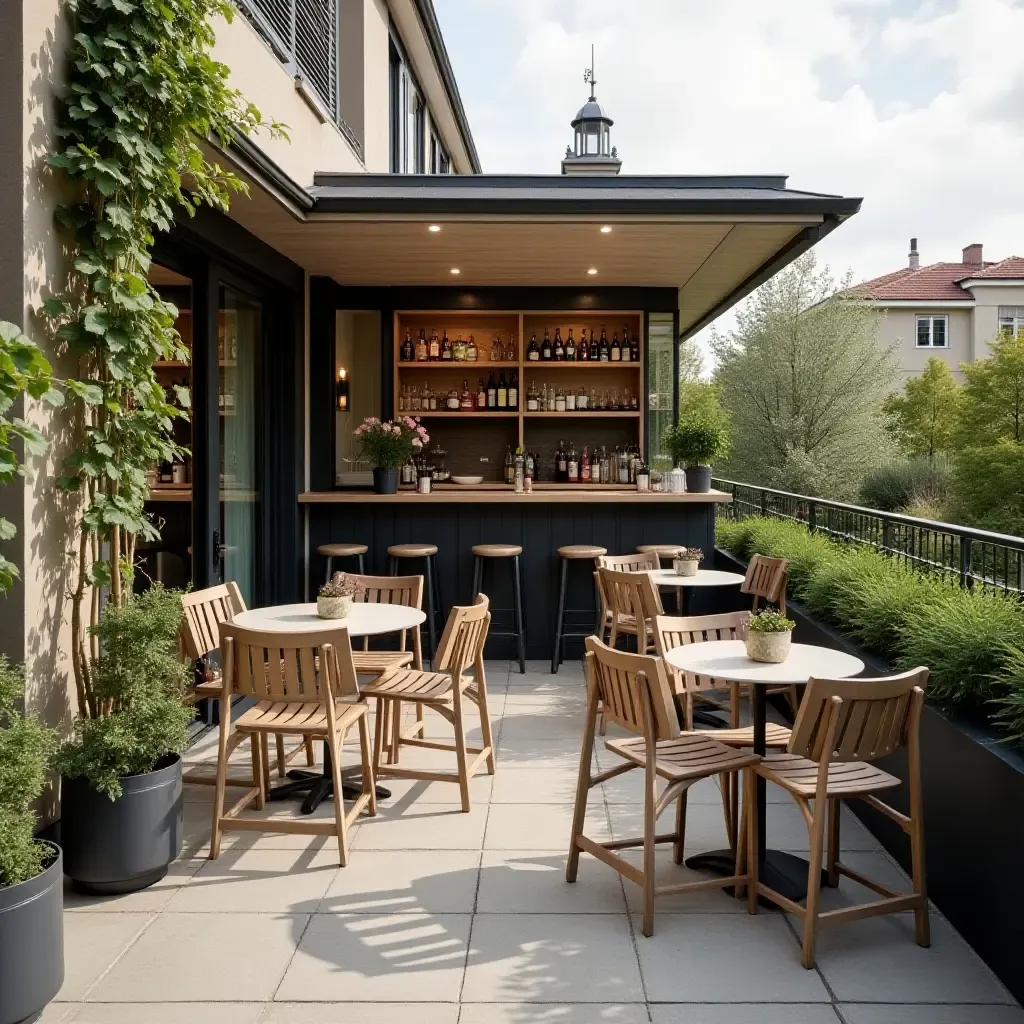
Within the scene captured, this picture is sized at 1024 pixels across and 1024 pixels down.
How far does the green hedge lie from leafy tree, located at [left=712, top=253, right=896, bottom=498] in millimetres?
15505

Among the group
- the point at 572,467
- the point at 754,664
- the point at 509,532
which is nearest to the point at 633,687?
the point at 754,664

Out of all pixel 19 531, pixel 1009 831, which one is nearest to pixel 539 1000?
pixel 1009 831

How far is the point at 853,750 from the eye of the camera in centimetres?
286

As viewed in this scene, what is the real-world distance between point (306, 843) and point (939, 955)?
88.4 inches

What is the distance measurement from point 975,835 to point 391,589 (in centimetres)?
306

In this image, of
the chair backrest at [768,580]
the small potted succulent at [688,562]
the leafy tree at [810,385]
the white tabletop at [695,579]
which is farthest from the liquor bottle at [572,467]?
the leafy tree at [810,385]

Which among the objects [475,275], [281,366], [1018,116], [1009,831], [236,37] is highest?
[1018,116]

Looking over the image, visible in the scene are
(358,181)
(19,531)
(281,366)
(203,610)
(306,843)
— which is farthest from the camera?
(281,366)

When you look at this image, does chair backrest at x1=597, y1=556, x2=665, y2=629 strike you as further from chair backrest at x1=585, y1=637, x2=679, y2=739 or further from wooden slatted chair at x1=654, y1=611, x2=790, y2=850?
chair backrest at x1=585, y1=637, x2=679, y2=739

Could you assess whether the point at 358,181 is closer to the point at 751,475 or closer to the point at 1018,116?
the point at 751,475

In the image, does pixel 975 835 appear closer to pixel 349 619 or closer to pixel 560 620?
pixel 349 619

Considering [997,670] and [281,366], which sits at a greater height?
[281,366]

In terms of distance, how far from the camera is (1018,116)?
34781 mm

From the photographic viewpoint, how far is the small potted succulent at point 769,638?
3.46 m
